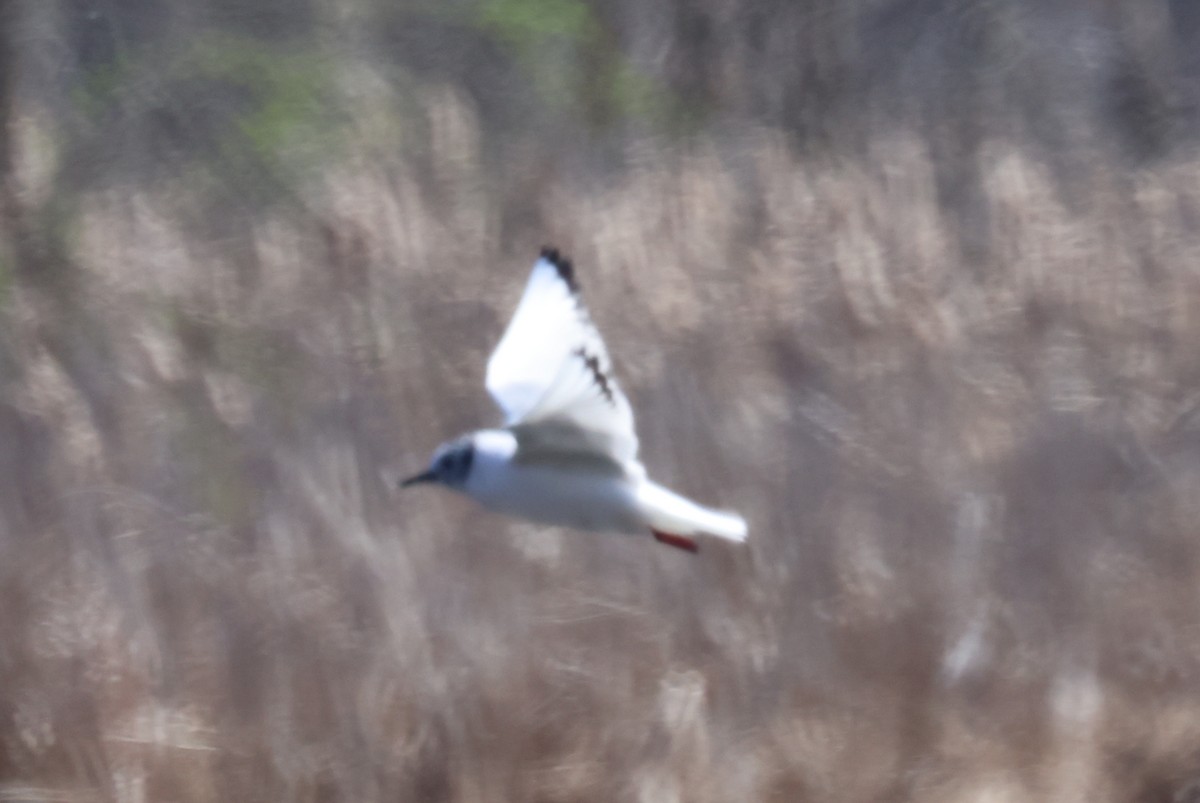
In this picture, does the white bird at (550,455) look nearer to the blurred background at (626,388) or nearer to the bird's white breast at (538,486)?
the bird's white breast at (538,486)

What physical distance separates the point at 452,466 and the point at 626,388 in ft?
5.40

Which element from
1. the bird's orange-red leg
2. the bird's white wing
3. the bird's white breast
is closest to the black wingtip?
the bird's white wing

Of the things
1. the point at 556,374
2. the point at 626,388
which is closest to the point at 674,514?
the point at 556,374

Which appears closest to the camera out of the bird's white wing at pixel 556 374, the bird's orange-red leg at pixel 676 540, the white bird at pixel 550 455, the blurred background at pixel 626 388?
the bird's white wing at pixel 556 374

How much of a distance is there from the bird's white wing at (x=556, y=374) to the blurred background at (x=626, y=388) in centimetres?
154

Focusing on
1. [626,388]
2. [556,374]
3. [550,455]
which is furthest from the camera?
[626,388]

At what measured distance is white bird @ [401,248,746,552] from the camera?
7.80 ft

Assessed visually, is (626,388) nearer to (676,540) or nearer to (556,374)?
(676,540)

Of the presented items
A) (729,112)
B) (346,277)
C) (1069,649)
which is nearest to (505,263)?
(346,277)

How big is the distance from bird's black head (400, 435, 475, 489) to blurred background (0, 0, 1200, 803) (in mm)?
1471

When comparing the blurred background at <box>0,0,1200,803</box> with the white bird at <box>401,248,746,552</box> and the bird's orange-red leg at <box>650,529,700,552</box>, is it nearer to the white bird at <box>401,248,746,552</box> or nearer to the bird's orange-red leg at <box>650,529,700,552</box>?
the bird's orange-red leg at <box>650,529,700,552</box>

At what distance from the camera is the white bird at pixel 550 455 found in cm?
238

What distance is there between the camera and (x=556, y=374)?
7.52 feet

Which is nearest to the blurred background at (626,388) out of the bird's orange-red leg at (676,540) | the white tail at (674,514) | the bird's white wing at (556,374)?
the bird's orange-red leg at (676,540)
